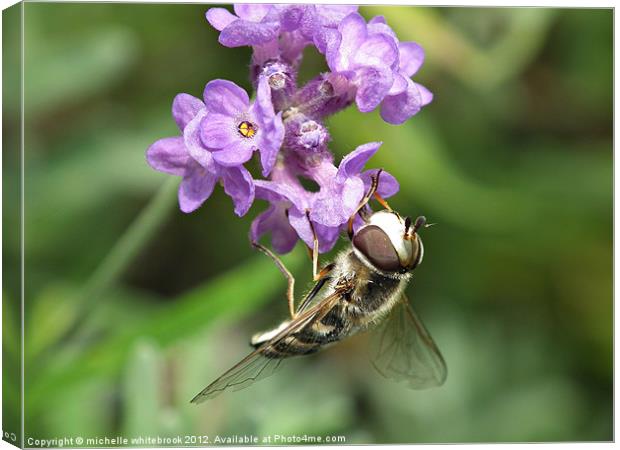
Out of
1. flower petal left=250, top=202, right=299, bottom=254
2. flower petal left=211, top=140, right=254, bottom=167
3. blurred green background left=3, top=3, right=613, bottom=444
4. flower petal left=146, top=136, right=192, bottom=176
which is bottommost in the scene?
blurred green background left=3, top=3, right=613, bottom=444

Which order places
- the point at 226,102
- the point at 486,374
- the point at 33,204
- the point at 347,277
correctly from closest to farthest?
the point at 226,102 → the point at 347,277 → the point at 33,204 → the point at 486,374

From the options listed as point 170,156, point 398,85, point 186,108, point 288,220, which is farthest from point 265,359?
point 398,85

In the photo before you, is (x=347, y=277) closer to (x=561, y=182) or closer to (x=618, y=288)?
(x=618, y=288)

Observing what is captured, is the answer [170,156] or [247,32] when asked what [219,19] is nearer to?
[247,32]

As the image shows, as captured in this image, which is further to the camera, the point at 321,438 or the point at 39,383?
the point at 321,438

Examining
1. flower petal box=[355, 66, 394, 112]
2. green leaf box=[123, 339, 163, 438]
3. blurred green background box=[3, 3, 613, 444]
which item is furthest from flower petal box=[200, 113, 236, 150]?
blurred green background box=[3, 3, 613, 444]

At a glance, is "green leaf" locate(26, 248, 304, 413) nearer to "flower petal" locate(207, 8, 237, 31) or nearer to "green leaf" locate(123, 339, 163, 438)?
"green leaf" locate(123, 339, 163, 438)

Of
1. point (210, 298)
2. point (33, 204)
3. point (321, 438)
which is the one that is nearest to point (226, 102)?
point (210, 298)
